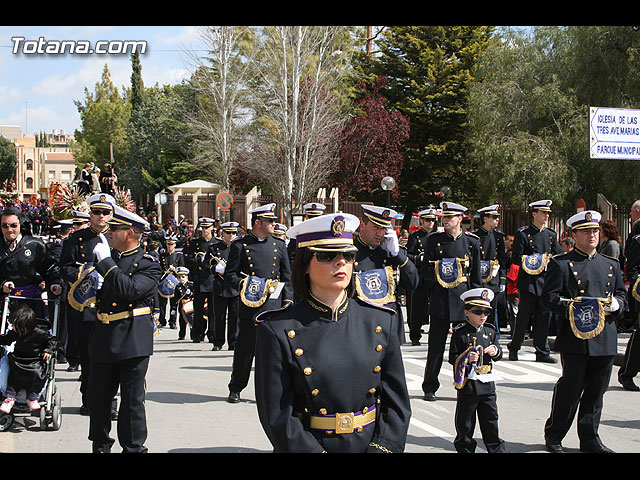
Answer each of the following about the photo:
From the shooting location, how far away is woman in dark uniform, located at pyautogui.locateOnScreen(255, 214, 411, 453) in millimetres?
3443

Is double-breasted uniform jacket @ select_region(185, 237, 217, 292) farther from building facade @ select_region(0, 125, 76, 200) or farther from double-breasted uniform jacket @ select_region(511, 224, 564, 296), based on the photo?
building facade @ select_region(0, 125, 76, 200)

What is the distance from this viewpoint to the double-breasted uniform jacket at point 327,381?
3.43 m

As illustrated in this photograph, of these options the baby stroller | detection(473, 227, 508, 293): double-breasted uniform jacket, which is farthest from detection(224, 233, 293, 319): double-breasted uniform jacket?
detection(473, 227, 508, 293): double-breasted uniform jacket

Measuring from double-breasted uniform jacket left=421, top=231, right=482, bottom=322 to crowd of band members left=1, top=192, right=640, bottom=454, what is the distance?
0.01 m

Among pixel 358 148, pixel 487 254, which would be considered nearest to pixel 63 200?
pixel 487 254

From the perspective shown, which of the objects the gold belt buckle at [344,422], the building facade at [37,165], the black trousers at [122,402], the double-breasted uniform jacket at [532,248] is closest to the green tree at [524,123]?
the double-breasted uniform jacket at [532,248]

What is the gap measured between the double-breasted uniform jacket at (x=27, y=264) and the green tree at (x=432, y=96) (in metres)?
35.1

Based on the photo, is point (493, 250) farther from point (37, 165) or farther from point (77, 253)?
point (37, 165)

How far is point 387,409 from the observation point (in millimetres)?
3635

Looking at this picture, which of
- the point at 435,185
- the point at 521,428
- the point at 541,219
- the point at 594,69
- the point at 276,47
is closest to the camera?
the point at 521,428

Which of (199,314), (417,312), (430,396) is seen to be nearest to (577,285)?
(430,396)
